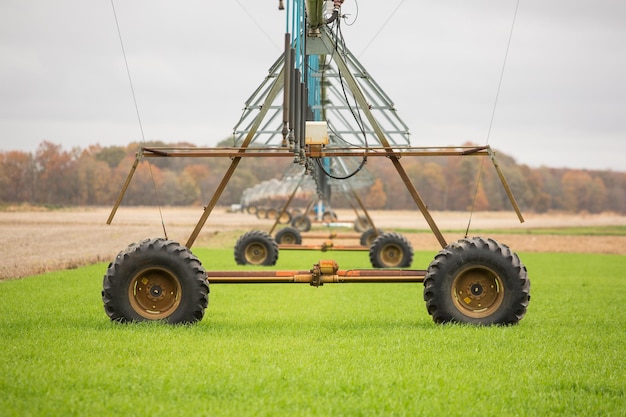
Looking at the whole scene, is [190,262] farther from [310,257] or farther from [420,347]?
[310,257]

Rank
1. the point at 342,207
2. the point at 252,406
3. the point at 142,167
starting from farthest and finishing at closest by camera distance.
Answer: the point at 342,207
the point at 142,167
the point at 252,406

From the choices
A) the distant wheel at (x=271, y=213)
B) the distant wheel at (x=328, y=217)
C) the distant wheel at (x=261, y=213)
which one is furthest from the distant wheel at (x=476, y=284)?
the distant wheel at (x=261, y=213)

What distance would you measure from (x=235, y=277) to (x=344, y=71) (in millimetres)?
5072

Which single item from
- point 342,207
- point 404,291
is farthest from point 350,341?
point 342,207

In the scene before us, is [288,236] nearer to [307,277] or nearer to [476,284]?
[307,277]

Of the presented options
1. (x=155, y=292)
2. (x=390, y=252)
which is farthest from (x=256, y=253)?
(x=155, y=292)

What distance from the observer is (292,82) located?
1316 centimetres


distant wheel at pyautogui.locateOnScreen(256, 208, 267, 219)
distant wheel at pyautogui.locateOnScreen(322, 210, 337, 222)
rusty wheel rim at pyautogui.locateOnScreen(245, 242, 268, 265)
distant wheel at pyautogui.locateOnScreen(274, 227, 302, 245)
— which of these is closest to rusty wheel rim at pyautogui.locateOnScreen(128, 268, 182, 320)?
rusty wheel rim at pyautogui.locateOnScreen(245, 242, 268, 265)

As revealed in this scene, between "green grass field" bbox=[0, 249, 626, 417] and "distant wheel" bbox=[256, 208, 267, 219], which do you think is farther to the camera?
"distant wheel" bbox=[256, 208, 267, 219]

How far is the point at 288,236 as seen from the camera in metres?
35.7

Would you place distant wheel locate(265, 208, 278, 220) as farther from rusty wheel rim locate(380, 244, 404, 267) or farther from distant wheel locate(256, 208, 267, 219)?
rusty wheel rim locate(380, 244, 404, 267)

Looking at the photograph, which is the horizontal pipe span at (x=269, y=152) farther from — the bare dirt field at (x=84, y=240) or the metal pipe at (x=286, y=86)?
the bare dirt field at (x=84, y=240)

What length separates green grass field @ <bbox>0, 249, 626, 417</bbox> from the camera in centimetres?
770

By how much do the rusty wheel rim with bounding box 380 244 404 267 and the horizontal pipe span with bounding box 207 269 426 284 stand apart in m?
15.8
